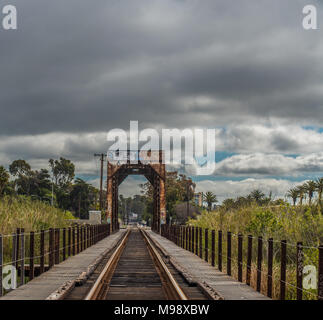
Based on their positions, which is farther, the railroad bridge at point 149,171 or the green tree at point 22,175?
the green tree at point 22,175

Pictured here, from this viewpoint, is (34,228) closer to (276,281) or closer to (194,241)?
(194,241)

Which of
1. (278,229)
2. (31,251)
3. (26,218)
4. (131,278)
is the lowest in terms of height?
(131,278)

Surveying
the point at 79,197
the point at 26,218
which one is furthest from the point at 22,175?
the point at 26,218

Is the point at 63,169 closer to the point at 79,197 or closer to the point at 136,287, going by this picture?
the point at 79,197

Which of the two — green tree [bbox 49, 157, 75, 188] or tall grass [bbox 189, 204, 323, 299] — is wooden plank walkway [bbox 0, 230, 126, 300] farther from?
green tree [bbox 49, 157, 75, 188]

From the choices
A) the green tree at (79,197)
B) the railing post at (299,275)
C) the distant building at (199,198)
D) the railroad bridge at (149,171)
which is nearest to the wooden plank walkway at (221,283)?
the railing post at (299,275)

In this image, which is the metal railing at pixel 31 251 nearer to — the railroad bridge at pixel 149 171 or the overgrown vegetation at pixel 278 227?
the overgrown vegetation at pixel 278 227

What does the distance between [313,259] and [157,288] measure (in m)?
3.64

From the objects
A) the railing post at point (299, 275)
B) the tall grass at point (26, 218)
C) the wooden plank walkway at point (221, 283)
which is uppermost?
the tall grass at point (26, 218)

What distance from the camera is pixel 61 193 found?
335 ft

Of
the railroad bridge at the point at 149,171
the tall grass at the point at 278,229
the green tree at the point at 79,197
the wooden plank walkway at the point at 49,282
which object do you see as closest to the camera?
the wooden plank walkway at the point at 49,282

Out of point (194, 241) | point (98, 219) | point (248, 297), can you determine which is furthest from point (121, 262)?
point (98, 219)

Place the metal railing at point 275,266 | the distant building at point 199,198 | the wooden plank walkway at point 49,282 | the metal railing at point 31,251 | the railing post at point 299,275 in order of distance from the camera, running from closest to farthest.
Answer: the railing post at point 299,275 < the metal railing at point 275,266 < the wooden plank walkway at point 49,282 < the metal railing at point 31,251 < the distant building at point 199,198

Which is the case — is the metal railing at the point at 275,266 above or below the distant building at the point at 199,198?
below
